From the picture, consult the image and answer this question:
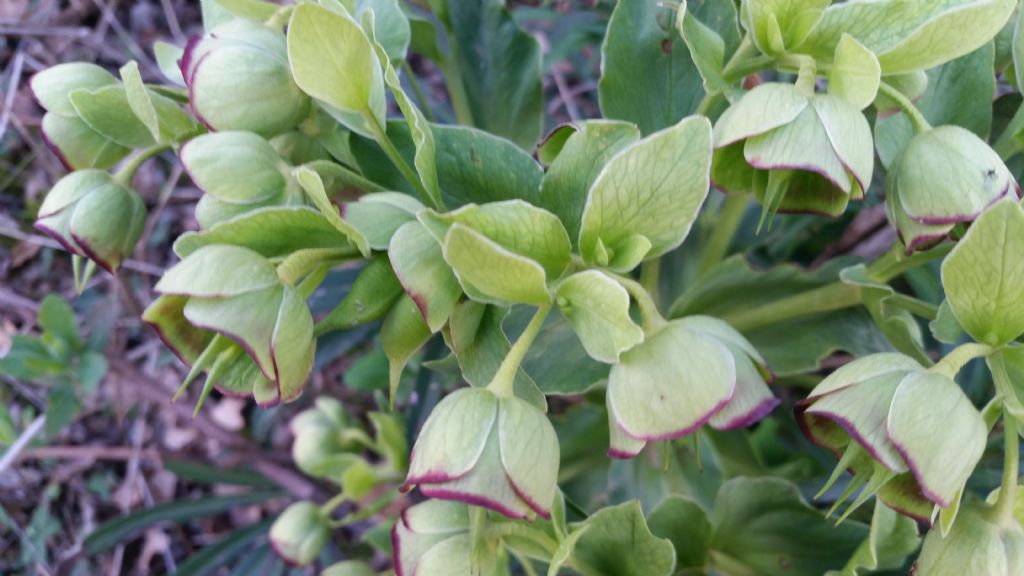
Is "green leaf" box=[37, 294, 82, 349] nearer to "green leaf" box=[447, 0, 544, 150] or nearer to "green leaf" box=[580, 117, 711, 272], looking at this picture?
"green leaf" box=[447, 0, 544, 150]

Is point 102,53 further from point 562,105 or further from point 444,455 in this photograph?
point 444,455

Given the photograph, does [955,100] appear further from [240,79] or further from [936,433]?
[240,79]

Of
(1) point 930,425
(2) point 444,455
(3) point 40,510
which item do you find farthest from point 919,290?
(3) point 40,510

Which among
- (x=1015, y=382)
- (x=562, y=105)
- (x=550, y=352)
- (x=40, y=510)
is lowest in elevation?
(x=40, y=510)

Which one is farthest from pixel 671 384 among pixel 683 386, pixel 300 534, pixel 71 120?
pixel 300 534

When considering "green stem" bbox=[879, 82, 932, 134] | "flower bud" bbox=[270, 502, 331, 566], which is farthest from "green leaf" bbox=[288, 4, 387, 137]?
"flower bud" bbox=[270, 502, 331, 566]

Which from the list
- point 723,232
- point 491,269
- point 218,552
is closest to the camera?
point 491,269

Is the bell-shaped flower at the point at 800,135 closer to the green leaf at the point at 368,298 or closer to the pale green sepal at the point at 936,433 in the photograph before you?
the pale green sepal at the point at 936,433
